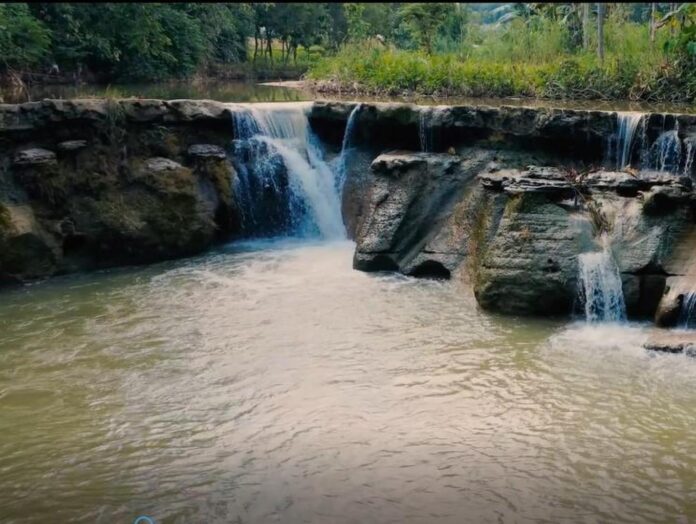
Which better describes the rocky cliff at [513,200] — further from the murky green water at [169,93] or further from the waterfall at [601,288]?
the murky green water at [169,93]

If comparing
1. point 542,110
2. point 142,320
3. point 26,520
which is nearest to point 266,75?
point 542,110

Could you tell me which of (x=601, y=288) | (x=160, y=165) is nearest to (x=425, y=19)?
(x=160, y=165)

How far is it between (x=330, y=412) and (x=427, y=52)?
662 inches

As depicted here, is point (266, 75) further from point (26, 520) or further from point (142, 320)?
point (26, 520)

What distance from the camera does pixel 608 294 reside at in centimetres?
787

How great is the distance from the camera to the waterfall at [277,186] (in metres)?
11.6

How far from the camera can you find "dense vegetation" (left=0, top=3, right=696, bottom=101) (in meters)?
14.3

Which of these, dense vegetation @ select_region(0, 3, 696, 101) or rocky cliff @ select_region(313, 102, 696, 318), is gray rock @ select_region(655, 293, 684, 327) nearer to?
rocky cliff @ select_region(313, 102, 696, 318)

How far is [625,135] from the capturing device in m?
9.91

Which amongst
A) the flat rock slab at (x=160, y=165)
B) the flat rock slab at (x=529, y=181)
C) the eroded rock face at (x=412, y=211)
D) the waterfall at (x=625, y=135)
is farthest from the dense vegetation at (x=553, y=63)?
the flat rock slab at (x=160, y=165)

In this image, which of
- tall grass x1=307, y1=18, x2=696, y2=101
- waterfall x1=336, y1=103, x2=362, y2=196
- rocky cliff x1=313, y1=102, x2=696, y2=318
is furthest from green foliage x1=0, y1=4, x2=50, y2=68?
waterfall x1=336, y1=103, x2=362, y2=196

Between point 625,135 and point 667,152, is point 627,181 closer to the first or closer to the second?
point 667,152

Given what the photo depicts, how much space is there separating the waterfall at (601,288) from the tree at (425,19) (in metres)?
14.8

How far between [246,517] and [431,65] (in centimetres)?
1400
